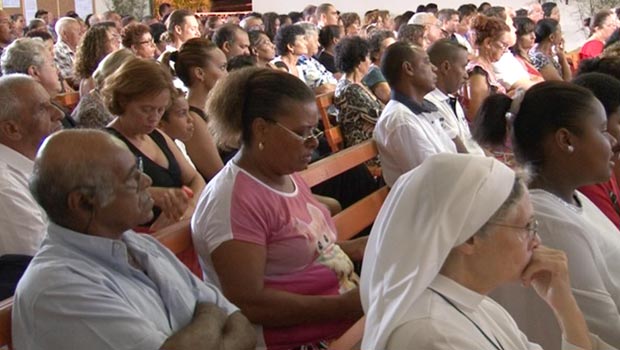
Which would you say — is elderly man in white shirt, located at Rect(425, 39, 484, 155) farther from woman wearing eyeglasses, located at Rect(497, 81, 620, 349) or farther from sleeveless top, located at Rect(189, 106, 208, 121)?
woman wearing eyeglasses, located at Rect(497, 81, 620, 349)

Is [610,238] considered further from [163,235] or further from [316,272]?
[163,235]

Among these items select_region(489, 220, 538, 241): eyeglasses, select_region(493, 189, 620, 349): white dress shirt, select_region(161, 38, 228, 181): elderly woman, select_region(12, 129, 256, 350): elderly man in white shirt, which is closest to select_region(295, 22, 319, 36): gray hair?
select_region(161, 38, 228, 181): elderly woman

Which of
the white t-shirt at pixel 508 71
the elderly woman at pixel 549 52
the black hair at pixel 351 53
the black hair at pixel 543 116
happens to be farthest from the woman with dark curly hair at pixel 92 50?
the elderly woman at pixel 549 52

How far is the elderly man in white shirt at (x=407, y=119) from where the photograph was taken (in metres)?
4.03

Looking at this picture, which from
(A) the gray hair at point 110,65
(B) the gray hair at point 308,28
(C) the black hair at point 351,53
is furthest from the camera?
(B) the gray hair at point 308,28

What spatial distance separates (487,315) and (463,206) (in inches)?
12.6

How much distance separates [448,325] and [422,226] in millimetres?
197

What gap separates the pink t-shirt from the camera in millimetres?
2408

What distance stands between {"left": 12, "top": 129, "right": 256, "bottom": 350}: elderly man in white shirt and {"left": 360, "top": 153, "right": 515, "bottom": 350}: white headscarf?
50 centimetres

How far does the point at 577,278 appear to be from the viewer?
7.41 feet

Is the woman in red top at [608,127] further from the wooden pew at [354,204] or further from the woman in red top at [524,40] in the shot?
the woman in red top at [524,40]

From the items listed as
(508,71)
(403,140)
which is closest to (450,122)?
(403,140)

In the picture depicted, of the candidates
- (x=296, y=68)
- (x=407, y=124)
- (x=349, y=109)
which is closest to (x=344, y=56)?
(x=349, y=109)

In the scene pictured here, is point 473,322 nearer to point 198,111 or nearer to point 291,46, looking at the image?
point 198,111
